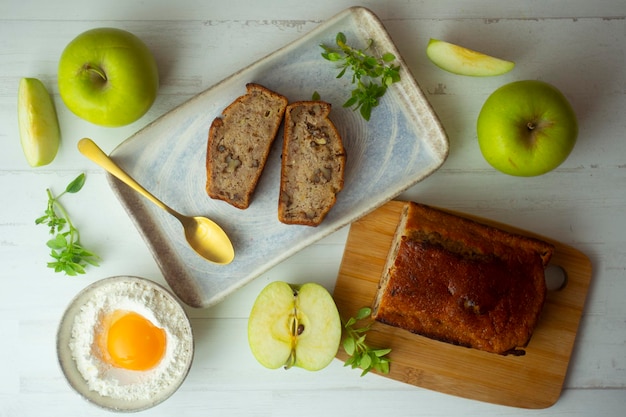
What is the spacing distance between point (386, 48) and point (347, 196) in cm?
66

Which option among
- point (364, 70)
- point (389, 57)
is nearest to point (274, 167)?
point (364, 70)

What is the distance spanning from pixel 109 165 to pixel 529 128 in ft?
5.58

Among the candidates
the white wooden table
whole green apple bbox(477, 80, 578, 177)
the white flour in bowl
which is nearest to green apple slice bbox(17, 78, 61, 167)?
the white wooden table

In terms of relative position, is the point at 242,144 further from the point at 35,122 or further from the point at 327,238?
the point at 35,122

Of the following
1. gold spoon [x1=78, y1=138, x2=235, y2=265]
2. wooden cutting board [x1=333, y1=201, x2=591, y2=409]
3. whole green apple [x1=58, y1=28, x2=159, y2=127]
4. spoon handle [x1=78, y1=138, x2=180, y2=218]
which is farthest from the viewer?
wooden cutting board [x1=333, y1=201, x2=591, y2=409]

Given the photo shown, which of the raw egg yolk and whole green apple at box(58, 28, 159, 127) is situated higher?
whole green apple at box(58, 28, 159, 127)

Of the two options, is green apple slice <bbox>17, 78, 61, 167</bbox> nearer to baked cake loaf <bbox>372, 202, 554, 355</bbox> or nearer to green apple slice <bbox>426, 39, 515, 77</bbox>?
baked cake loaf <bbox>372, 202, 554, 355</bbox>

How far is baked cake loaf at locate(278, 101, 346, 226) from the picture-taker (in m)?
2.22

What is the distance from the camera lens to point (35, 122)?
2217mm

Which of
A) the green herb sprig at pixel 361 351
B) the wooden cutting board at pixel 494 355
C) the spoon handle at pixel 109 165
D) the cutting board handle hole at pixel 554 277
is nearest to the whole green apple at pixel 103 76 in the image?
the spoon handle at pixel 109 165

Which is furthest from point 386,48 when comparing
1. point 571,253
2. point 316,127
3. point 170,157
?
point 571,253

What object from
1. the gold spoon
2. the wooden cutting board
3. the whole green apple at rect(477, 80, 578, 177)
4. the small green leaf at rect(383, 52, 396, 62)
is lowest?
the wooden cutting board

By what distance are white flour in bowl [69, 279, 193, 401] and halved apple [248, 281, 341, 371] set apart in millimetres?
296

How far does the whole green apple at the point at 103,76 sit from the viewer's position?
2.03 metres
